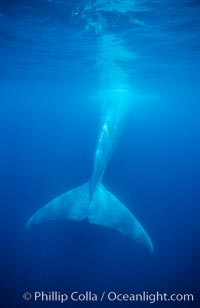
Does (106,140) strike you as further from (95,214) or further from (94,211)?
(95,214)

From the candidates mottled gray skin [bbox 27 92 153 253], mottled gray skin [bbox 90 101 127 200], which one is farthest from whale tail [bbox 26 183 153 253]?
mottled gray skin [bbox 90 101 127 200]

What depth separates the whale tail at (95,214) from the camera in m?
13.1

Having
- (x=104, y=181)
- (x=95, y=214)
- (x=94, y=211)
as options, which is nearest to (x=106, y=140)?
(x=94, y=211)

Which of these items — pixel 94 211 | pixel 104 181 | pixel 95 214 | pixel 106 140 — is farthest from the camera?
pixel 104 181

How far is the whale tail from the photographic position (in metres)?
13.1

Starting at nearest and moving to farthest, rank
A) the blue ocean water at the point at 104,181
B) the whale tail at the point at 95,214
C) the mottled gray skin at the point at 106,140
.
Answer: the whale tail at the point at 95,214
the blue ocean water at the point at 104,181
the mottled gray skin at the point at 106,140

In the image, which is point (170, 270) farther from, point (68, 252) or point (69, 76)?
point (69, 76)

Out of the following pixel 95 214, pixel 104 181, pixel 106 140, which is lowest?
pixel 95 214

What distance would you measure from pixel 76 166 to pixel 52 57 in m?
11.8

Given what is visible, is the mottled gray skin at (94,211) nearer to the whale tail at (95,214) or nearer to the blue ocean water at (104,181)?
the whale tail at (95,214)

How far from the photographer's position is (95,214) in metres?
13.6

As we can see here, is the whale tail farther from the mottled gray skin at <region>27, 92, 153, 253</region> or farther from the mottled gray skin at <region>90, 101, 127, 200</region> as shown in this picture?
the mottled gray skin at <region>90, 101, 127, 200</region>

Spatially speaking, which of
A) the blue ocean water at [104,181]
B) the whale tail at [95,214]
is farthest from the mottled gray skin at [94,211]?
the blue ocean water at [104,181]

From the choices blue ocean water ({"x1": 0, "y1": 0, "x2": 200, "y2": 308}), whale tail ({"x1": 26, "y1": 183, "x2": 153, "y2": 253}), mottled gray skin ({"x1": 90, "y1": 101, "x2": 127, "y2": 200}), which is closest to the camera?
whale tail ({"x1": 26, "y1": 183, "x2": 153, "y2": 253})
